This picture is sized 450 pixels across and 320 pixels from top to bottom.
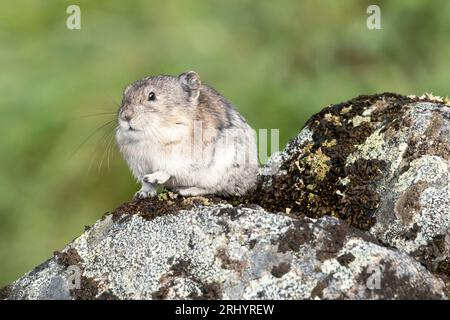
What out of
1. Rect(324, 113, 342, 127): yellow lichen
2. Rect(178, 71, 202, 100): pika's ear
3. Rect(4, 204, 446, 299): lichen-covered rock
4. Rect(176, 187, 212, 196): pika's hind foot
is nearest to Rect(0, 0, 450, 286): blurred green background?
Rect(178, 71, 202, 100): pika's ear

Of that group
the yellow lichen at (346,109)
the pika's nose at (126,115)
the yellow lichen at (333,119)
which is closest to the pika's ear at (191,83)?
the pika's nose at (126,115)

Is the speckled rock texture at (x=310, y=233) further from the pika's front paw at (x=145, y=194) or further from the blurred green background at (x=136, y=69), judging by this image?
the blurred green background at (x=136, y=69)

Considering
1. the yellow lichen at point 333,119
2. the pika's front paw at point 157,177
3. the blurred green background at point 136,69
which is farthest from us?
the blurred green background at point 136,69

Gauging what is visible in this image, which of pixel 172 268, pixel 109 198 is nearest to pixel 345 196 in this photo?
pixel 172 268

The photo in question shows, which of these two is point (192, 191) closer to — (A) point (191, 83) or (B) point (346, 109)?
(A) point (191, 83)

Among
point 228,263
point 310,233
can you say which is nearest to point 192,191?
point 228,263

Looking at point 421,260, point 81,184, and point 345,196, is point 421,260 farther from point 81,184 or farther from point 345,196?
point 81,184

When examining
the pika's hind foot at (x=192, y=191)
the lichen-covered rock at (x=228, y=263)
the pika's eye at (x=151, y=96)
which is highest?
the pika's eye at (x=151, y=96)
